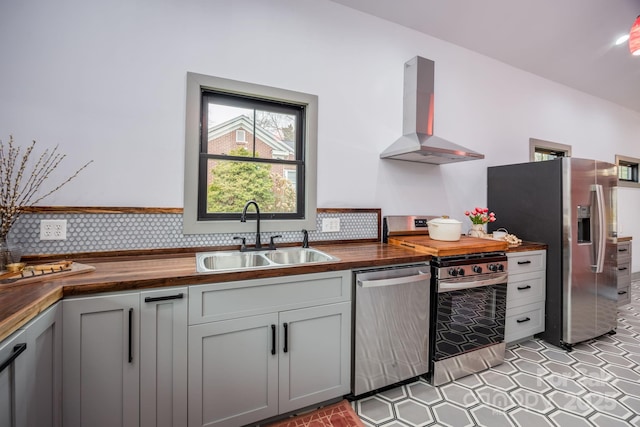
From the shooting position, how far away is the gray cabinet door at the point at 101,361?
3.61ft

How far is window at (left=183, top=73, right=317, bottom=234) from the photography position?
1.86 metres

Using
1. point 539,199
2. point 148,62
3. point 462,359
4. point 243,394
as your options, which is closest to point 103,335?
point 243,394

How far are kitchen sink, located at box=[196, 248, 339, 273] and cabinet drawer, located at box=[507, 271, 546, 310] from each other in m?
1.72

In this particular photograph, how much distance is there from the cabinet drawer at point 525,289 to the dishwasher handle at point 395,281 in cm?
109

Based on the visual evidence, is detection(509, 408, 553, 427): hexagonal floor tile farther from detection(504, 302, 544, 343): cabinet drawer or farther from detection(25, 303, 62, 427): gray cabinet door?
detection(25, 303, 62, 427): gray cabinet door

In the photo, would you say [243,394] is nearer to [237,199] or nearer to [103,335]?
[103,335]

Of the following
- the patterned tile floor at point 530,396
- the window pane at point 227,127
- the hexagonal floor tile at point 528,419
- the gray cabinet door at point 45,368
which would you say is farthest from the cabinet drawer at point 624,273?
the gray cabinet door at point 45,368

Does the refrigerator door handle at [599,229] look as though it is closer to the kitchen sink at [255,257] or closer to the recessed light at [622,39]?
the recessed light at [622,39]

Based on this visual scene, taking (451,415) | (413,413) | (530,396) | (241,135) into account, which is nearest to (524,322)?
(530,396)

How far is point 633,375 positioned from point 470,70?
9.85 ft

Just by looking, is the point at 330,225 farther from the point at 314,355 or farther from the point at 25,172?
the point at 25,172

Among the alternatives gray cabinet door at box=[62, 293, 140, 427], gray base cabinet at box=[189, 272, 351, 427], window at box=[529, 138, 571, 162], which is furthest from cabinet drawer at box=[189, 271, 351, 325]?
window at box=[529, 138, 571, 162]

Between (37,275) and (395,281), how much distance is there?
1.78 metres

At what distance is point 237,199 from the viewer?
6.82 ft
